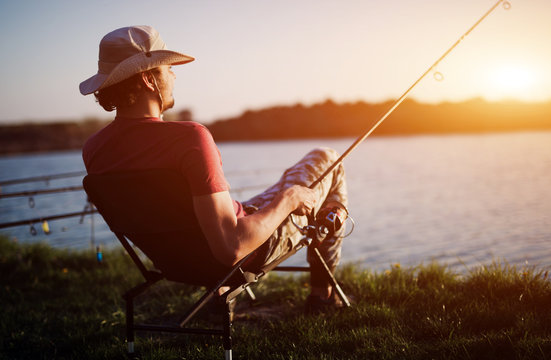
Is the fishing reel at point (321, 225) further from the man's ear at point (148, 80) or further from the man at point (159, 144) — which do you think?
the man's ear at point (148, 80)

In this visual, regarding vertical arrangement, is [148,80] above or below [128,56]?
below

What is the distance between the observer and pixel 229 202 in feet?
6.10

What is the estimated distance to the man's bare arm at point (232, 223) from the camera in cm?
182

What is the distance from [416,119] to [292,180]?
48.3m

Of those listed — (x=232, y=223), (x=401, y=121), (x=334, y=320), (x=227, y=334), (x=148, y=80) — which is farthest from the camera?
(x=401, y=121)

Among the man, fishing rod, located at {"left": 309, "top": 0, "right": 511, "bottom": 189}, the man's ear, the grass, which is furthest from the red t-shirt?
the grass

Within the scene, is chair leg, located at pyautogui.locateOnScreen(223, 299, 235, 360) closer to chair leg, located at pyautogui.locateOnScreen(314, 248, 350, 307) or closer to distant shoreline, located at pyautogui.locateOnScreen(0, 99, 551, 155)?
chair leg, located at pyautogui.locateOnScreen(314, 248, 350, 307)

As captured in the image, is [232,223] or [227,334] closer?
→ [232,223]

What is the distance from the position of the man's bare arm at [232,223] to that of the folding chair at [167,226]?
11cm

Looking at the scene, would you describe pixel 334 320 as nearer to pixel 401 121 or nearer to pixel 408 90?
pixel 408 90

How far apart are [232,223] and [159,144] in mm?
426

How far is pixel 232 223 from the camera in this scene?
1.88 meters

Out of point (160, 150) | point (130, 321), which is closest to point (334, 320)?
point (130, 321)

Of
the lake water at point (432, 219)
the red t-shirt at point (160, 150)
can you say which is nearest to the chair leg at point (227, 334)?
the red t-shirt at point (160, 150)
